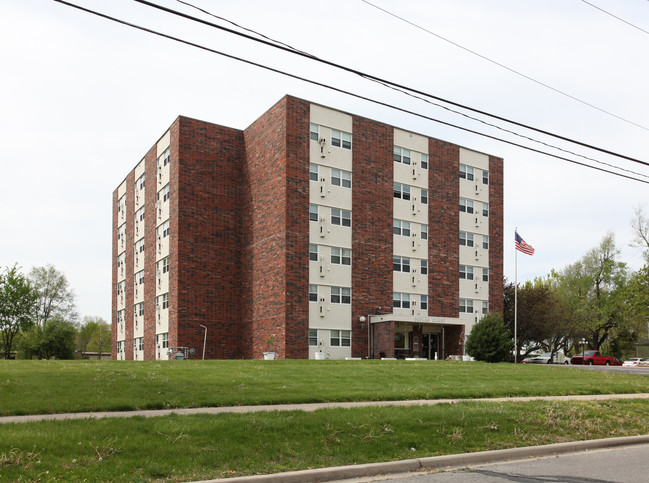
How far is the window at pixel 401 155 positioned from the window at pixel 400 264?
687 centimetres

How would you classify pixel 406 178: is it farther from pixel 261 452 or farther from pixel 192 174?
pixel 261 452

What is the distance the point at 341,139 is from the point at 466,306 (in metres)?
15.6

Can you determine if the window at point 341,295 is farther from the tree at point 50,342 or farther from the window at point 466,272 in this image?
the tree at point 50,342

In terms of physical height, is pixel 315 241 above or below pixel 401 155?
below

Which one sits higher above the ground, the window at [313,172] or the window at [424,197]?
the window at [313,172]

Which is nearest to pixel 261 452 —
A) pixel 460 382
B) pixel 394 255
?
pixel 460 382

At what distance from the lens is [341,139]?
39.6m

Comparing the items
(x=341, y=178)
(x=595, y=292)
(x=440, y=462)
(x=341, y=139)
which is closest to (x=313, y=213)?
(x=341, y=178)

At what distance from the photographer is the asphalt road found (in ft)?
29.0

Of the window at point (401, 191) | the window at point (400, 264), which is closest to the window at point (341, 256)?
the window at point (400, 264)

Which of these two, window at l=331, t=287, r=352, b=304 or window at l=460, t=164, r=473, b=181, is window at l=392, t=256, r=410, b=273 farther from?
window at l=460, t=164, r=473, b=181

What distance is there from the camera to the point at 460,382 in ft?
64.0

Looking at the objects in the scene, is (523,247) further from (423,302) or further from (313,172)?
(313,172)

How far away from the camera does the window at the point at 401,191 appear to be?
1652 inches
